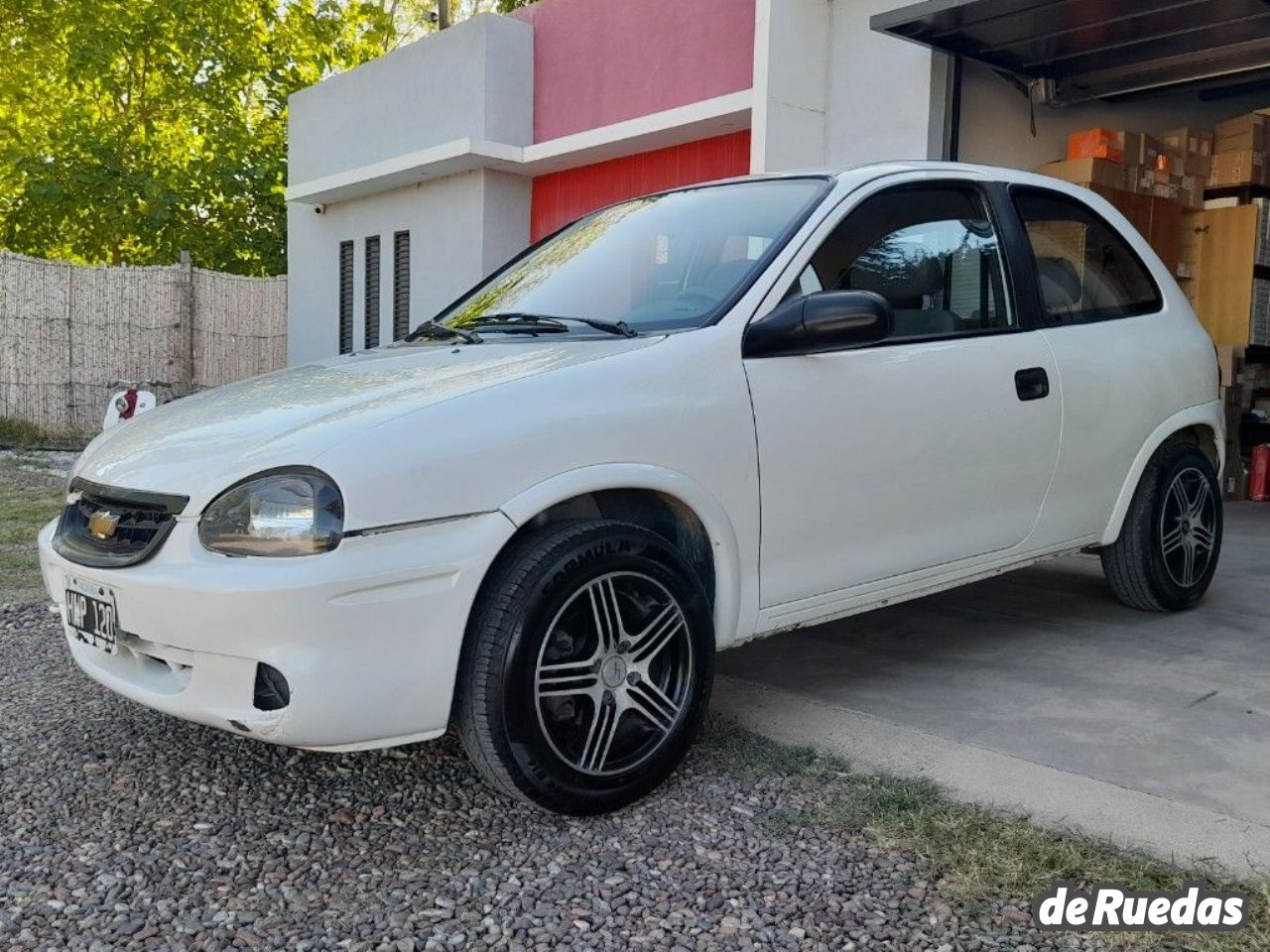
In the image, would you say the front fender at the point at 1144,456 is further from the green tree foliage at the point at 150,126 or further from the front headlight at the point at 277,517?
the green tree foliage at the point at 150,126

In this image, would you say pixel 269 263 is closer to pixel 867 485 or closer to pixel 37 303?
pixel 37 303

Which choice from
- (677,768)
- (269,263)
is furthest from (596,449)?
(269,263)

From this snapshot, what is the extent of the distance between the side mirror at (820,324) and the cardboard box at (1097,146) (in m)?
5.83

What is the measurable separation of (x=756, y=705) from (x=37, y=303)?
11.6 meters

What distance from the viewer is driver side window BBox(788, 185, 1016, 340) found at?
3.72m

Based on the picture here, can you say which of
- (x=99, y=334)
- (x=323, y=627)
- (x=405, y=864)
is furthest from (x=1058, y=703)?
(x=99, y=334)

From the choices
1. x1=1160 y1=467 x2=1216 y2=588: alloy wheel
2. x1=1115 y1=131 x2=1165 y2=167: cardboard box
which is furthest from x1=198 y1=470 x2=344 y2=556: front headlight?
x1=1115 y1=131 x2=1165 y2=167: cardboard box

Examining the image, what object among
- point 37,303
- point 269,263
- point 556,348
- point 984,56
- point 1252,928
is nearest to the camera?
point 1252,928

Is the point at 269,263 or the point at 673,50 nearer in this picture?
the point at 673,50

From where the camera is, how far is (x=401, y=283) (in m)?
14.5

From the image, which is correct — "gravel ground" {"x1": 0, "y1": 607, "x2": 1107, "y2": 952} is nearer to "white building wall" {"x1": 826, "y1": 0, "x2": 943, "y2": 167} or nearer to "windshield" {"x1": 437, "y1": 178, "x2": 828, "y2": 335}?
"windshield" {"x1": 437, "y1": 178, "x2": 828, "y2": 335}

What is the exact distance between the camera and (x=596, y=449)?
2.98 meters

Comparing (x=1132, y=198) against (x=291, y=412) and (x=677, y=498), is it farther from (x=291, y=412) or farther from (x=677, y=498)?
(x=291, y=412)

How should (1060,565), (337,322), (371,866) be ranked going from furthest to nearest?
1. (337,322)
2. (1060,565)
3. (371,866)
